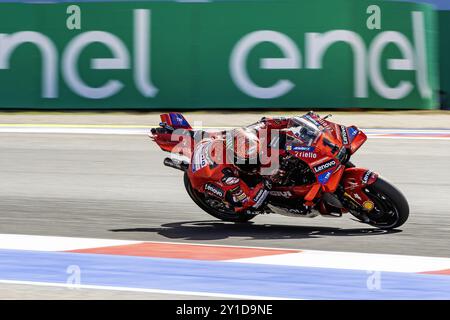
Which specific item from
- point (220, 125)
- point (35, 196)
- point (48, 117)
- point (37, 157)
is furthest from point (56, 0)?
point (35, 196)

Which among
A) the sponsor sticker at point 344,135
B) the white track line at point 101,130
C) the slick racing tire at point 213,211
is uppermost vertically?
the white track line at point 101,130

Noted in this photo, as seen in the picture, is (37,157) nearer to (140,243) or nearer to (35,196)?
(35,196)

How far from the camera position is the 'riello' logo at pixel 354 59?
1808 centimetres

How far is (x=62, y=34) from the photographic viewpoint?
748 inches

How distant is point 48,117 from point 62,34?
1738mm

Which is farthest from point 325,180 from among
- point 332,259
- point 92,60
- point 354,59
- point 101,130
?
point 92,60

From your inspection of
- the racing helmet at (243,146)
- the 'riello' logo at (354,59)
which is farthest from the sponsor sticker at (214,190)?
the 'riello' logo at (354,59)

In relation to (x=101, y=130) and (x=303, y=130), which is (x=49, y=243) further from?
(x=101, y=130)

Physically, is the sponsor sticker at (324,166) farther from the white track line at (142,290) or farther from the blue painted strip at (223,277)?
the white track line at (142,290)

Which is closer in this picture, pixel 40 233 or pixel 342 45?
pixel 40 233

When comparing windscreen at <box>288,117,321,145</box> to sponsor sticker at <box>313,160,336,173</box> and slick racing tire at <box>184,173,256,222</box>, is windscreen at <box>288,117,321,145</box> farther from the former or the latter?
slick racing tire at <box>184,173,256,222</box>

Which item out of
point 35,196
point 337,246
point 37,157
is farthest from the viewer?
A: point 37,157

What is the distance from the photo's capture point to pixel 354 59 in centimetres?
1808

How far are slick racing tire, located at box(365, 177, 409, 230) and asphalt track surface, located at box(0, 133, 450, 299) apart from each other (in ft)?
0.39
